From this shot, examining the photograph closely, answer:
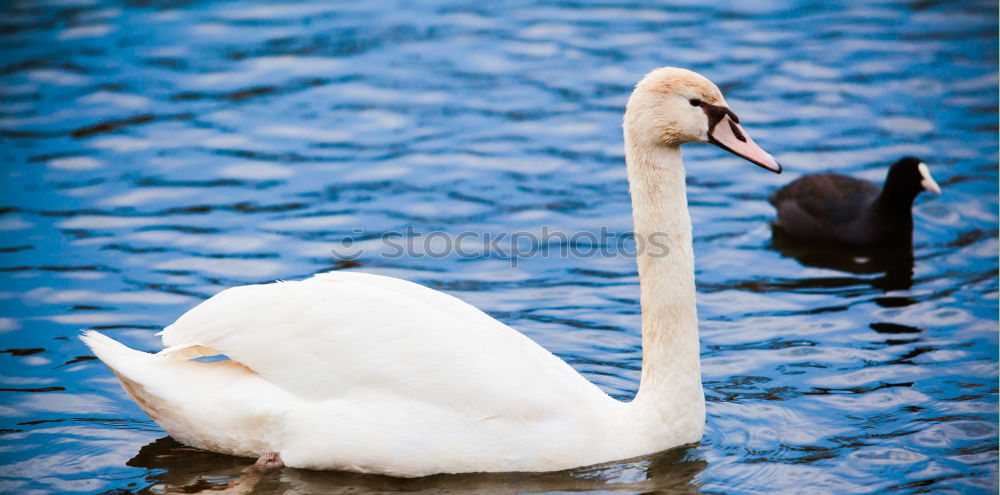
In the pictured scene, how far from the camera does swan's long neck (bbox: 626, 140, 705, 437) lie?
666cm

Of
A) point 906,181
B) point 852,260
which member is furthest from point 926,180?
point 852,260

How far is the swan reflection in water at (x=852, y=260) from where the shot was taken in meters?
9.83

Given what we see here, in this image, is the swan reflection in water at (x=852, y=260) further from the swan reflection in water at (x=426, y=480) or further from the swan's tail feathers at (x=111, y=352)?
the swan's tail feathers at (x=111, y=352)

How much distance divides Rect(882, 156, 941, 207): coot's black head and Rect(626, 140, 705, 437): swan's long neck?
4.45 m

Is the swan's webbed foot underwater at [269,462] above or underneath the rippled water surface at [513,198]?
underneath

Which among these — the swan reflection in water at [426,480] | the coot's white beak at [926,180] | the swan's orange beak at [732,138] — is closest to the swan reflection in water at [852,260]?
the coot's white beak at [926,180]

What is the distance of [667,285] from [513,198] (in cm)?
466

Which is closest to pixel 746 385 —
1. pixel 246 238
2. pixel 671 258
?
pixel 671 258

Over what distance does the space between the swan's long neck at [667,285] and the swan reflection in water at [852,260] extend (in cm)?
329

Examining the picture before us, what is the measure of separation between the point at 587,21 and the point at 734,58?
237 centimetres

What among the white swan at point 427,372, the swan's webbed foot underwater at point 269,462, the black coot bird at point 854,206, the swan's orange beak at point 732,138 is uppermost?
the swan's orange beak at point 732,138

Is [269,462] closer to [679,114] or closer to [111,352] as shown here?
[111,352]

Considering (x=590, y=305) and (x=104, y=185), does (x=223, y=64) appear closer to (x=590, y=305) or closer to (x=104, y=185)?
(x=104, y=185)

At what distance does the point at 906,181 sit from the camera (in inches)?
412
